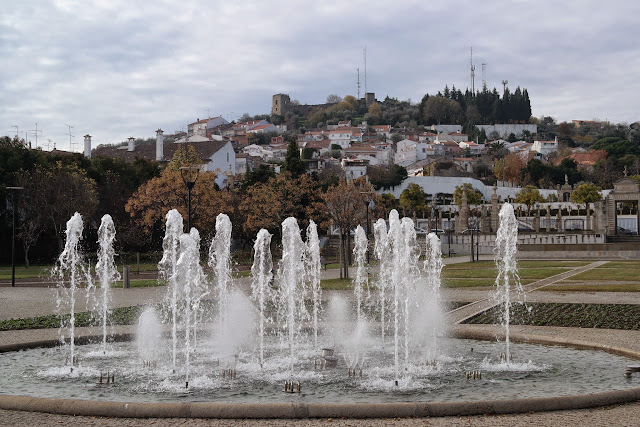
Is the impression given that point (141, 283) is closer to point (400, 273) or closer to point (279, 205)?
point (400, 273)

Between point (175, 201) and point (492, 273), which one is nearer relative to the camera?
point (492, 273)

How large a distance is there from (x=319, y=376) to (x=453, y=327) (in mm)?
4838

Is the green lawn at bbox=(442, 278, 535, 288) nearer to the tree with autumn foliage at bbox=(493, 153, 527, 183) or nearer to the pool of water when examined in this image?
the pool of water

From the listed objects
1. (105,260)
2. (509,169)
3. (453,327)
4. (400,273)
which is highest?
(509,169)

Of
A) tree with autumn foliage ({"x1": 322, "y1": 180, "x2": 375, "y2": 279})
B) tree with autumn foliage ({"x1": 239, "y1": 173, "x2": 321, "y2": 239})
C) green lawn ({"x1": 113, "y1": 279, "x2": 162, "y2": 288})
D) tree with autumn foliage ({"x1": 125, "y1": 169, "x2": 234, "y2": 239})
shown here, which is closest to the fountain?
green lawn ({"x1": 113, "y1": 279, "x2": 162, "y2": 288})

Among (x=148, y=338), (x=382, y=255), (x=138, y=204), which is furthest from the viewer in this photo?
(x=138, y=204)

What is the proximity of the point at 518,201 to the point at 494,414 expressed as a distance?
221ft

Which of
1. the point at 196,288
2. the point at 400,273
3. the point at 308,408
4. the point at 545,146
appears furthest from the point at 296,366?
the point at 545,146

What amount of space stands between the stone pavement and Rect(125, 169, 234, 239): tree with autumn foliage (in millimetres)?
14559

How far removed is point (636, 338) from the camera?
12.3 meters

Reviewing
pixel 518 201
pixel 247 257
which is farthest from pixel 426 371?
pixel 518 201

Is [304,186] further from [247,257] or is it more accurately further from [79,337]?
[79,337]

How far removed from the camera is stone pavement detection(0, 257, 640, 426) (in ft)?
24.0

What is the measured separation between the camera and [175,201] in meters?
39.9
